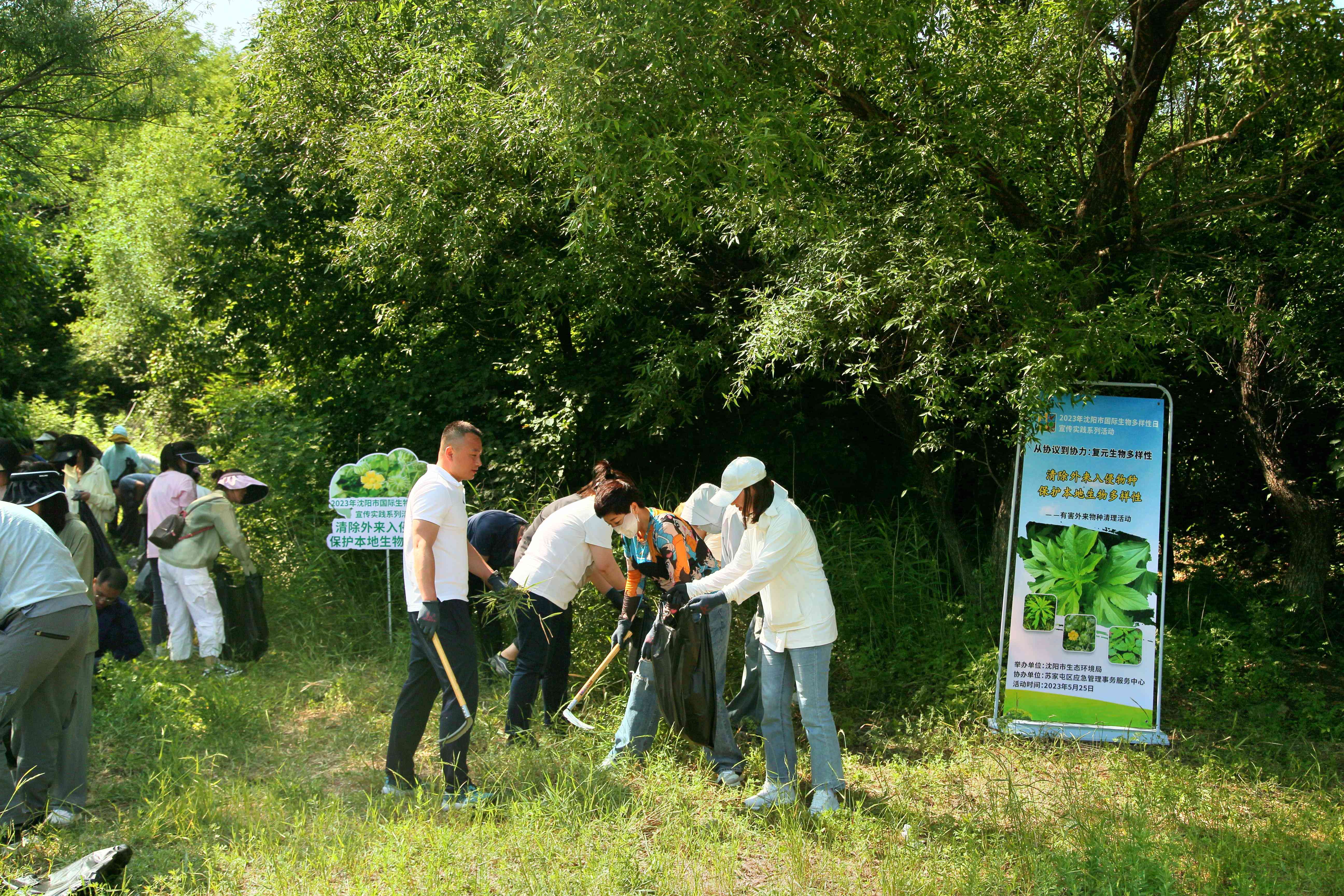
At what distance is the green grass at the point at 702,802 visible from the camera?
14.0ft

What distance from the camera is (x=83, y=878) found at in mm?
3975

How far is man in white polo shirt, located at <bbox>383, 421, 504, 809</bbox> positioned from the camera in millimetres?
4922

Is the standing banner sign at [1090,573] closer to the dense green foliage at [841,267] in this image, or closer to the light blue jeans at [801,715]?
the dense green foliage at [841,267]

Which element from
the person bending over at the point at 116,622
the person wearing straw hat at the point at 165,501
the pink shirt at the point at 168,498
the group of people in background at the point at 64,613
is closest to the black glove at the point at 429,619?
the group of people in background at the point at 64,613

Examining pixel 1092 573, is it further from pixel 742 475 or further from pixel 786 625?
pixel 742 475

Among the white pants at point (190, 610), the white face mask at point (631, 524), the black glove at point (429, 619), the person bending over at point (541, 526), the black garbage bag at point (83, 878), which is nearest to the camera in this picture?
the black garbage bag at point (83, 878)

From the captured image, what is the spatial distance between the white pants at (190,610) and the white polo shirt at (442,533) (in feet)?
10.4

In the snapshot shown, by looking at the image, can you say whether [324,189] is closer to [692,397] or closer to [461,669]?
[692,397]

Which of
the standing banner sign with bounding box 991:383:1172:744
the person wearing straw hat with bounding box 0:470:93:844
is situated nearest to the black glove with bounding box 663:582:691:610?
the standing banner sign with bounding box 991:383:1172:744

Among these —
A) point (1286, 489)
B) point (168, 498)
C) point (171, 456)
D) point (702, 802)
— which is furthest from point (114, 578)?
point (1286, 489)

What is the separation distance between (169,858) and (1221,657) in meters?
6.48

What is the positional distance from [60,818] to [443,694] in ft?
5.93

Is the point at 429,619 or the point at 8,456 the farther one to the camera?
the point at 8,456

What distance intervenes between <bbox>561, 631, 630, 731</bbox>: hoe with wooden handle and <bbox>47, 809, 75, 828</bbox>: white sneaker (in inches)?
98.5
